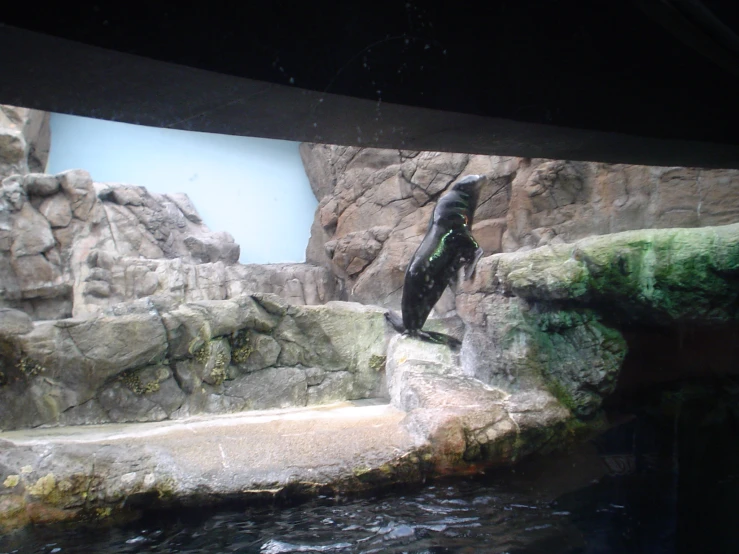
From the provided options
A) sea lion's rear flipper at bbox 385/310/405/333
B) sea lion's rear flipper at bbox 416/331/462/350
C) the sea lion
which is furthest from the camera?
A: sea lion's rear flipper at bbox 385/310/405/333

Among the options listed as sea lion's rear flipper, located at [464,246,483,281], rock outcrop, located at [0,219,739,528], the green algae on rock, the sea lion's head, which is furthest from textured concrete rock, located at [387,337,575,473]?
the sea lion's head

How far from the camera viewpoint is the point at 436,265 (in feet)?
A: 18.7

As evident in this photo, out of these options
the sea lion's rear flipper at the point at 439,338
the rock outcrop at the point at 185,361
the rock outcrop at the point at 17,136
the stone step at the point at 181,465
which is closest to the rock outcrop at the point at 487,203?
the sea lion's rear flipper at the point at 439,338

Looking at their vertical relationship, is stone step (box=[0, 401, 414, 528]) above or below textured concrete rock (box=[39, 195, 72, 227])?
below

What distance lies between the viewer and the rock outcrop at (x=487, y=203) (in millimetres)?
5457

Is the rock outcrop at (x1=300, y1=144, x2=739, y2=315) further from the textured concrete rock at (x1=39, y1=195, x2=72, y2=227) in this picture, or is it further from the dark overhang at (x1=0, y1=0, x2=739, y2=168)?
the textured concrete rock at (x1=39, y1=195, x2=72, y2=227)

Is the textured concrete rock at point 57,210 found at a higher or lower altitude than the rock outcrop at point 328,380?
higher

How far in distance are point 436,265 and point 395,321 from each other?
38.7 inches

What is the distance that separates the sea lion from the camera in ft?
18.6

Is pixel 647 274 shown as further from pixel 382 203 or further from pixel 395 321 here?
pixel 382 203

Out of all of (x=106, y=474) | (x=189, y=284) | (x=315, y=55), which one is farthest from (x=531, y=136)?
(x=189, y=284)

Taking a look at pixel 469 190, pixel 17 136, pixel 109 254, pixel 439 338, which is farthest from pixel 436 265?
pixel 17 136

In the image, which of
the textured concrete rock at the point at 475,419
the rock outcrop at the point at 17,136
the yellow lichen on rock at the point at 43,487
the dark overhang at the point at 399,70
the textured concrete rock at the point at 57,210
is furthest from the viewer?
the rock outcrop at the point at 17,136

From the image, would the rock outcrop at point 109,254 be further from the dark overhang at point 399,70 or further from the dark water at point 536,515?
the dark overhang at point 399,70
